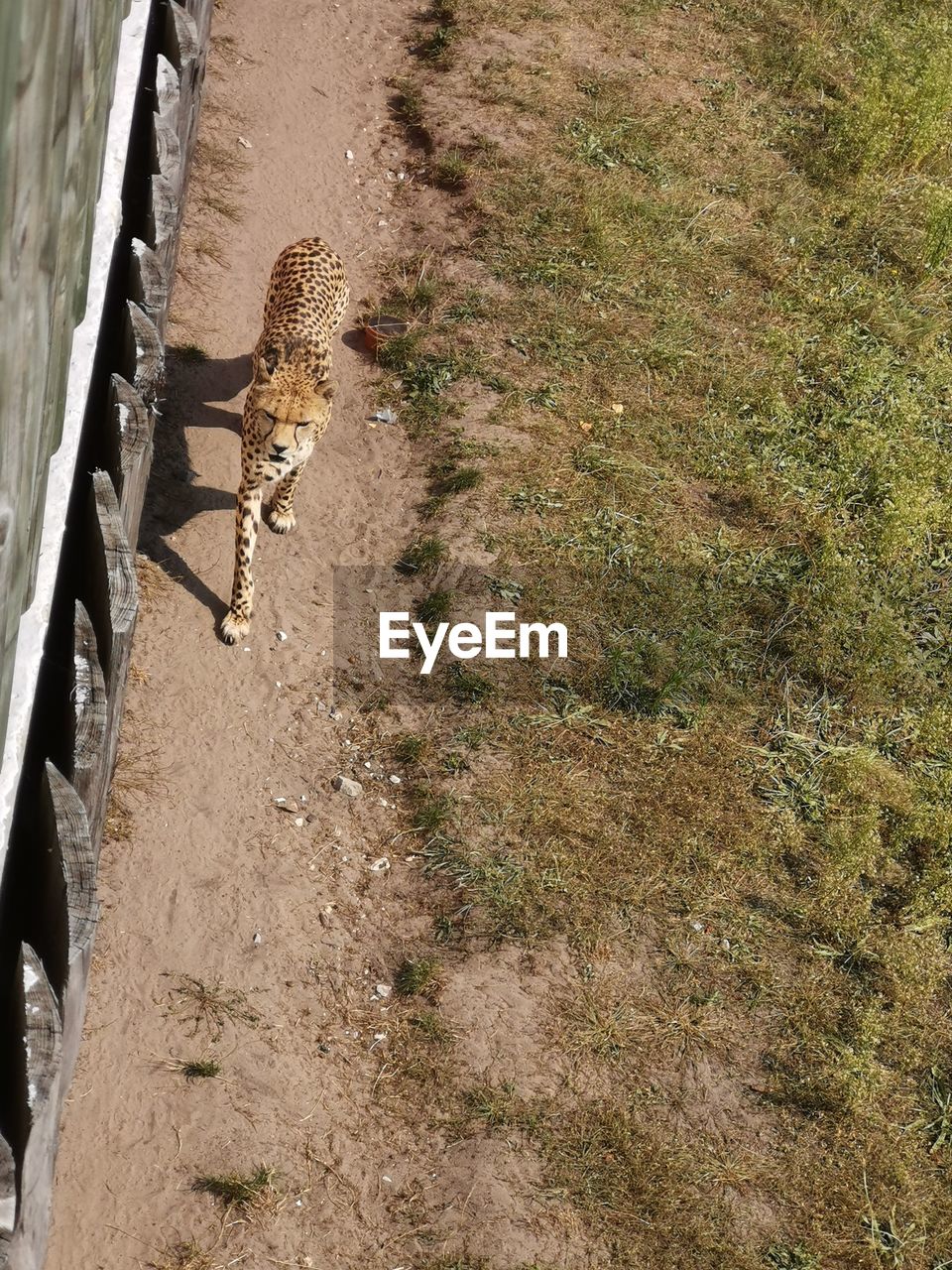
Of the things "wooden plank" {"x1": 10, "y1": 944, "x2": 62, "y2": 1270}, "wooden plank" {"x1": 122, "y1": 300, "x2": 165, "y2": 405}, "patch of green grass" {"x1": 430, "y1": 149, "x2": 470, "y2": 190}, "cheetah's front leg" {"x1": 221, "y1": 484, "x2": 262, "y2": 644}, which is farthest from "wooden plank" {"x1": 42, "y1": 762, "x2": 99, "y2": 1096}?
"patch of green grass" {"x1": 430, "y1": 149, "x2": 470, "y2": 190}

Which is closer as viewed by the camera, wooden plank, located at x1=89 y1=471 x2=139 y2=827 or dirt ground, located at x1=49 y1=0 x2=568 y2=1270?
wooden plank, located at x1=89 y1=471 x2=139 y2=827

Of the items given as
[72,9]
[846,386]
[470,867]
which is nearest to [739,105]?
[846,386]

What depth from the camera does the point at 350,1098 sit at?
5.14 metres

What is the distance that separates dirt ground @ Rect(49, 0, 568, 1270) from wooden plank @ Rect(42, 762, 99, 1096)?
77.9 inches

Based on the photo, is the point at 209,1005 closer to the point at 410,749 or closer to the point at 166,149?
the point at 410,749

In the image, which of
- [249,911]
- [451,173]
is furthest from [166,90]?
[451,173]

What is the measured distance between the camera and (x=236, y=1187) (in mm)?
4734

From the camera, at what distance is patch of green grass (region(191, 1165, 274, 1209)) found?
4723 mm

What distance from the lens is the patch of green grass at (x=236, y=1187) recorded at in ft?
15.5

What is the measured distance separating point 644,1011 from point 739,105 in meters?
7.86

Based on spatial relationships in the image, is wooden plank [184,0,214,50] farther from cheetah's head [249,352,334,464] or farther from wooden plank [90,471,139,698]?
wooden plank [90,471,139,698]

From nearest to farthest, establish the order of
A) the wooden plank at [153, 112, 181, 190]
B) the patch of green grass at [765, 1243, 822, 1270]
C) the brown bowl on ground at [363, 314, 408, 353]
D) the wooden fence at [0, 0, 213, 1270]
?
the wooden fence at [0, 0, 213, 1270] < the wooden plank at [153, 112, 181, 190] < the patch of green grass at [765, 1243, 822, 1270] < the brown bowl on ground at [363, 314, 408, 353]

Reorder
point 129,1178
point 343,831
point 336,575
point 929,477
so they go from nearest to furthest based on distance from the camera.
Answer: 1. point 129,1178
2. point 343,831
3. point 336,575
4. point 929,477

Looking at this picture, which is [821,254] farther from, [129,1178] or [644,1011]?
[129,1178]
